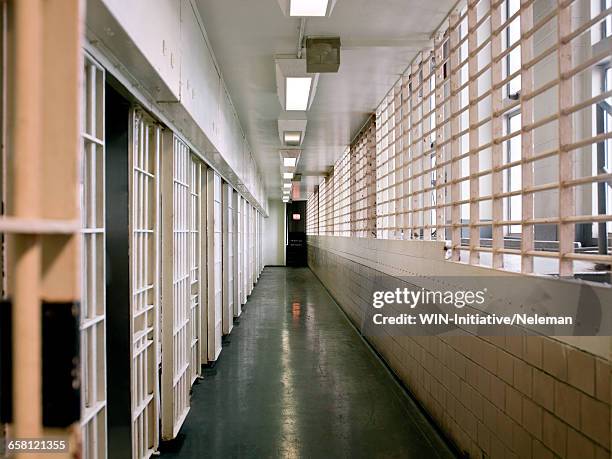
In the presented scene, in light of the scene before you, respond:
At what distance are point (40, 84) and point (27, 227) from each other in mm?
303

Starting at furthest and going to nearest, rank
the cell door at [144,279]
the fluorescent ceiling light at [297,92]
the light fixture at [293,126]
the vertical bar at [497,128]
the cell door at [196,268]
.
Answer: the light fixture at [293,126] < the cell door at [196,268] < the fluorescent ceiling light at [297,92] < the cell door at [144,279] < the vertical bar at [497,128]

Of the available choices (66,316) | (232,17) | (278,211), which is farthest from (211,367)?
(278,211)

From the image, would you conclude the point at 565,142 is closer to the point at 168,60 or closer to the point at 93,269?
the point at 168,60

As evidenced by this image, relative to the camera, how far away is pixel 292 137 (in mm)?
7004

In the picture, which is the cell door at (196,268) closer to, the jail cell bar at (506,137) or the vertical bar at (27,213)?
the jail cell bar at (506,137)

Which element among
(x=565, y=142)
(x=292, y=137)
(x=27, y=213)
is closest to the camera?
(x=27, y=213)

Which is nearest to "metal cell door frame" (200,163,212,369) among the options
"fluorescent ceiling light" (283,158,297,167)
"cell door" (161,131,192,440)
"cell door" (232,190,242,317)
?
"cell door" (161,131,192,440)

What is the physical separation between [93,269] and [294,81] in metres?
A: 3.02

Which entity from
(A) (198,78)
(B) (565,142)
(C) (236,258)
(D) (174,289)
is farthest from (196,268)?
(B) (565,142)

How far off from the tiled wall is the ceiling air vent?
72.3 inches

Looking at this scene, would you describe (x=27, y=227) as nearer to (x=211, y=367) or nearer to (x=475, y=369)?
(x=475, y=369)

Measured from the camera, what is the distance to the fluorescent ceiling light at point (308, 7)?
9.25ft

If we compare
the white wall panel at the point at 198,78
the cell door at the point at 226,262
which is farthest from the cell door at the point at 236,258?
the white wall panel at the point at 198,78

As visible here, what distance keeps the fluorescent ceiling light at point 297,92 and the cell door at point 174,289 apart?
4.13 feet
